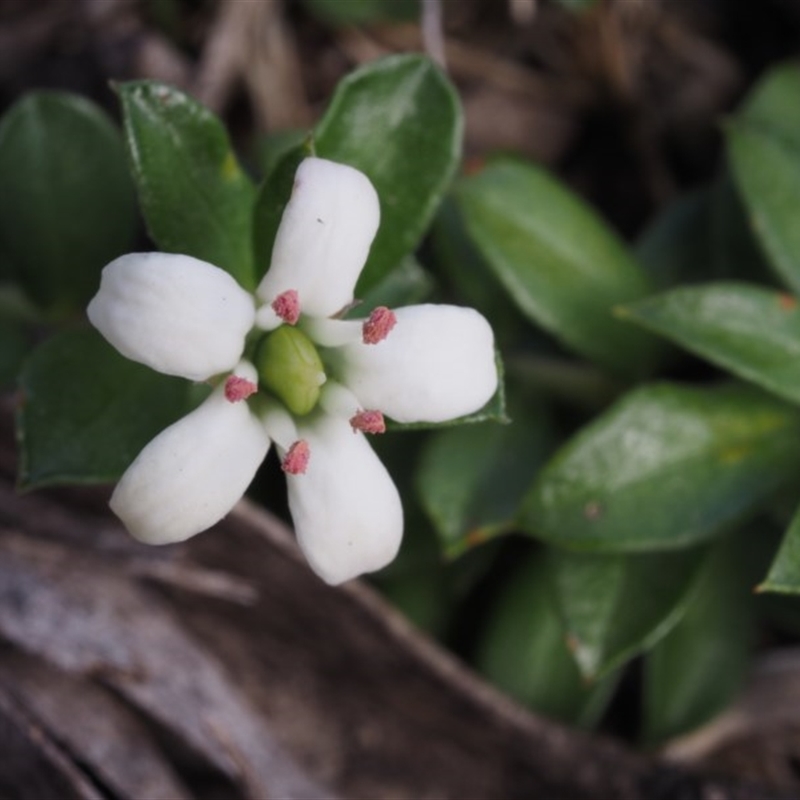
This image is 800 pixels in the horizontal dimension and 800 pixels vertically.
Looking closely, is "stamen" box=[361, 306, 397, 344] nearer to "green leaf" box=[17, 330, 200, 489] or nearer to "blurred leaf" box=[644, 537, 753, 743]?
"green leaf" box=[17, 330, 200, 489]

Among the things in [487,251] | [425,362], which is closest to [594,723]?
[487,251]

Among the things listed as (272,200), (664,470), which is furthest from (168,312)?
(664,470)

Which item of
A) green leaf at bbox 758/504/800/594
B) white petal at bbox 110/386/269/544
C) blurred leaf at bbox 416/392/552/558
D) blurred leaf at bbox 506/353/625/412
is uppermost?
white petal at bbox 110/386/269/544

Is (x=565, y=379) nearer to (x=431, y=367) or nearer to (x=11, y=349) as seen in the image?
(x=431, y=367)

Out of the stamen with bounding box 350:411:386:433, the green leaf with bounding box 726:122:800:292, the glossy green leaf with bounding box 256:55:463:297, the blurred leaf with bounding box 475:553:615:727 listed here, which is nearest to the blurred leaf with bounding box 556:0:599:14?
the green leaf with bounding box 726:122:800:292

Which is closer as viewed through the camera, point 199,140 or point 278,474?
point 199,140

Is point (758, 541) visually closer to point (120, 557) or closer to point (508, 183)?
point (508, 183)
